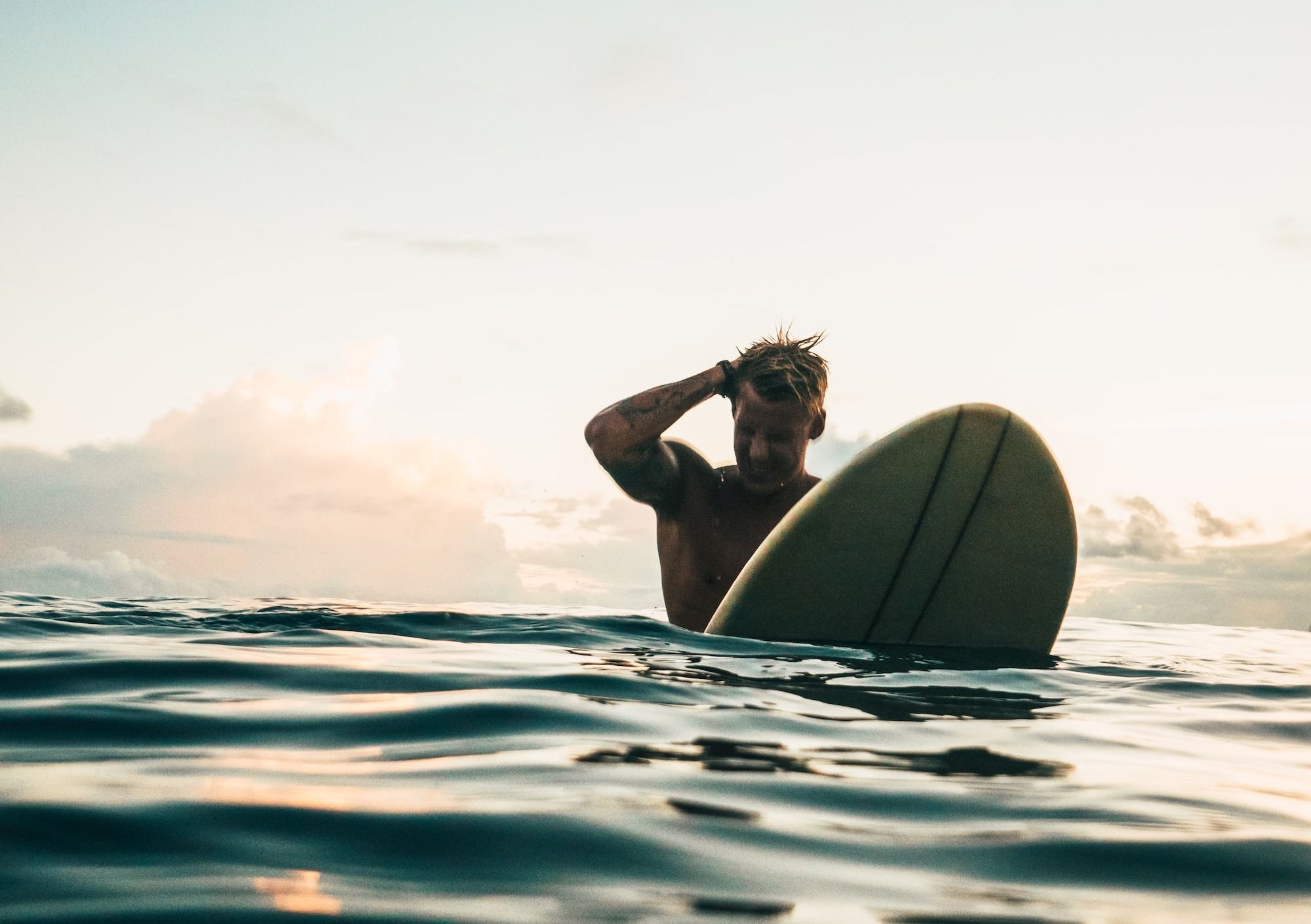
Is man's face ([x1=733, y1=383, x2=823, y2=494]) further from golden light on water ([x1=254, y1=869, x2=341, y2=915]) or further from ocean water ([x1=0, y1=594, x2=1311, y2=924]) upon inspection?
golden light on water ([x1=254, y1=869, x2=341, y2=915])

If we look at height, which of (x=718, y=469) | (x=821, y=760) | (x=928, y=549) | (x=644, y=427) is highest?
(x=644, y=427)

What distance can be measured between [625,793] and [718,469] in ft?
11.3

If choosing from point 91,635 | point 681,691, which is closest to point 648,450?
point 681,691

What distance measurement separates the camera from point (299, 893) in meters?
1.08

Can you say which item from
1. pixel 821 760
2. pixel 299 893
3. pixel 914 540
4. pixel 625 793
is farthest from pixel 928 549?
pixel 299 893

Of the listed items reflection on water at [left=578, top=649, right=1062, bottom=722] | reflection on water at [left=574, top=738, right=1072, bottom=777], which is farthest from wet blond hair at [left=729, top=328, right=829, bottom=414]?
reflection on water at [left=574, top=738, right=1072, bottom=777]

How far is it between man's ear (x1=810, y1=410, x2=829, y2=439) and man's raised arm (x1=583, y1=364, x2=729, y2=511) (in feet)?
1.73

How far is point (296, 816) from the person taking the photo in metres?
1.37

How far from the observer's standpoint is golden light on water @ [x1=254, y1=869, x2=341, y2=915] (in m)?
1.03

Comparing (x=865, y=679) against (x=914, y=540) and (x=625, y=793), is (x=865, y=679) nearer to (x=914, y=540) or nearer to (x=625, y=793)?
(x=914, y=540)

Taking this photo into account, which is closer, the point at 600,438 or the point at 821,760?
the point at 821,760

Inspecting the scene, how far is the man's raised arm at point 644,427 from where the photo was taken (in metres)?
4.46

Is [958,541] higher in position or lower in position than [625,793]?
higher

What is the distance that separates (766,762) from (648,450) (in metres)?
2.80
